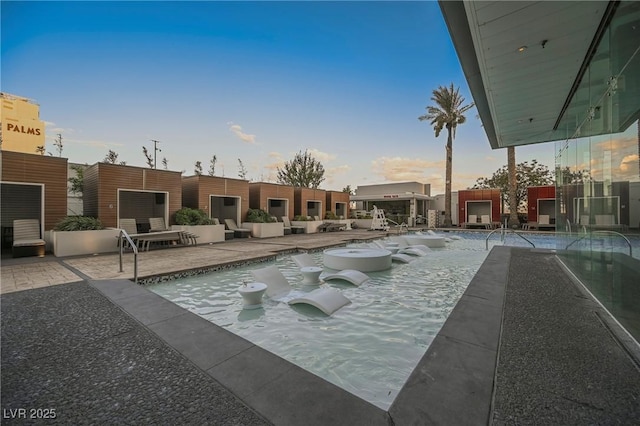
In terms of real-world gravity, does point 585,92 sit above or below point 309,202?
above

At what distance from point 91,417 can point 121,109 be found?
1474 cm

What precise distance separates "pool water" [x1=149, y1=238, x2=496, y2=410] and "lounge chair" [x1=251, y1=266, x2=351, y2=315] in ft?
0.42

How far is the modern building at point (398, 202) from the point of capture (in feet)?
84.5

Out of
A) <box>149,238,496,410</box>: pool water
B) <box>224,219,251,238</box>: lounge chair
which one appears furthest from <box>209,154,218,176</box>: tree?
<box>149,238,496,410</box>: pool water

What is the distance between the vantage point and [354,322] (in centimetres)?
379

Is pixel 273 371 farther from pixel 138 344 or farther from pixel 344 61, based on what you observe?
pixel 344 61

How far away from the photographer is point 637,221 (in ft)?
7.98

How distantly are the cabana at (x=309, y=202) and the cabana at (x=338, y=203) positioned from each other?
2.42 feet

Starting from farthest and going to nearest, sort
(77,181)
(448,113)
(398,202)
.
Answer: (398,202)
(448,113)
(77,181)

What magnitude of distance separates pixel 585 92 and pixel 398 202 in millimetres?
24223

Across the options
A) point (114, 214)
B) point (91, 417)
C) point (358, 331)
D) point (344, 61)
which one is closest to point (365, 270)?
point (358, 331)

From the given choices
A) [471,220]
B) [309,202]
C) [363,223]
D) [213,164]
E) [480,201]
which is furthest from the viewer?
[213,164]

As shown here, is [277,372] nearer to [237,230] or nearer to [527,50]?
[527,50]

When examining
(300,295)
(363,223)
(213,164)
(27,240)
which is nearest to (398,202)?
(363,223)
